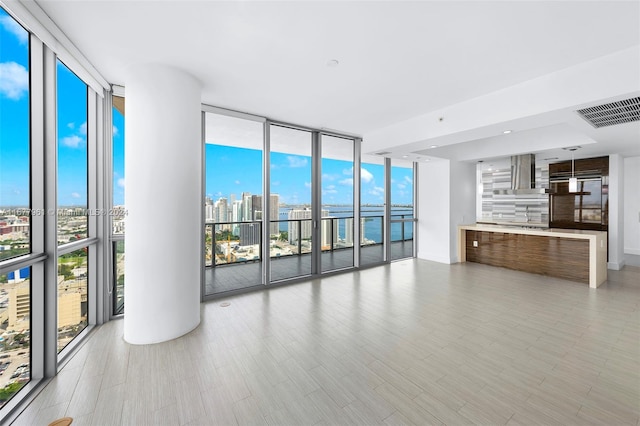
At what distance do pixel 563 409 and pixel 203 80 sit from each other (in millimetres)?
4209

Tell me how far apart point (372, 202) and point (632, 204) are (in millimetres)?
6910

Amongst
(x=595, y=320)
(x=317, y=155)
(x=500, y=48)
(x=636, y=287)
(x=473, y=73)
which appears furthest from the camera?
(x=317, y=155)

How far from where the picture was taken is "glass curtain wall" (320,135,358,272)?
530 centimetres

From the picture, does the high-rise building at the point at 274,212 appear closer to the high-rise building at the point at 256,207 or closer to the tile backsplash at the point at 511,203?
the high-rise building at the point at 256,207

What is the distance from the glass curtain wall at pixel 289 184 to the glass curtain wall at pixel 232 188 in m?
0.26

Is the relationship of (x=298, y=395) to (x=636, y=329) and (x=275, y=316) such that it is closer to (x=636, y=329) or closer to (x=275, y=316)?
(x=275, y=316)

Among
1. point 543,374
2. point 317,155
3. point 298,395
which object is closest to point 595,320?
point 543,374

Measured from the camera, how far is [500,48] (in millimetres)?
2393

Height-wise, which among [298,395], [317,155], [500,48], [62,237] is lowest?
[298,395]

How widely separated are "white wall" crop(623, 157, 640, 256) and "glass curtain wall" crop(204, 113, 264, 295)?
29.5 ft

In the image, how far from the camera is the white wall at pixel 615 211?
19.0 ft

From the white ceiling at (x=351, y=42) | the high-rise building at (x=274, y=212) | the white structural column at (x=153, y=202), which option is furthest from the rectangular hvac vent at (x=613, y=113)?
the white structural column at (x=153, y=202)

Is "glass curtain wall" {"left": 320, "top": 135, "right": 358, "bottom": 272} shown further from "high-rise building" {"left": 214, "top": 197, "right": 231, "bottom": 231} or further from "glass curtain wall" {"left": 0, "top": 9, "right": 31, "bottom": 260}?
"glass curtain wall" {"left": 0, "top": 9, "right": 31, "bottom": 260}

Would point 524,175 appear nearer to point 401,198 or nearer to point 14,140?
point 401,198
